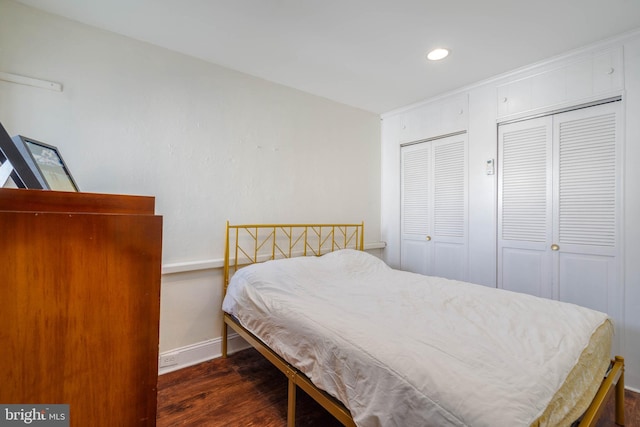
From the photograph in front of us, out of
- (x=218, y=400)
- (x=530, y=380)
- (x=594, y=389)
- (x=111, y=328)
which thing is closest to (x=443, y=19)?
(x=530, y=380)


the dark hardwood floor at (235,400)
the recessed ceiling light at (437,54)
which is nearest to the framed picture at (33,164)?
the dark hardwood floor at (235,400)

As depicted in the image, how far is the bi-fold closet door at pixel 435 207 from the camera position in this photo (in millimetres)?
2962

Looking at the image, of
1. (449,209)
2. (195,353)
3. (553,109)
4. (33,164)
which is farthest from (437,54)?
(195,353)

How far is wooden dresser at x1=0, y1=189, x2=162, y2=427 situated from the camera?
64cm

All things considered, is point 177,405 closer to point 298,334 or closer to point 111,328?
point 298,334

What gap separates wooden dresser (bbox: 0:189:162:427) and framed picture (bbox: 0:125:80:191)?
1.11ft

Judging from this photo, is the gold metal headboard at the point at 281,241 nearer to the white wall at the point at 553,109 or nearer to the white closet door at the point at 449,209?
the white wall at the point at 553,109

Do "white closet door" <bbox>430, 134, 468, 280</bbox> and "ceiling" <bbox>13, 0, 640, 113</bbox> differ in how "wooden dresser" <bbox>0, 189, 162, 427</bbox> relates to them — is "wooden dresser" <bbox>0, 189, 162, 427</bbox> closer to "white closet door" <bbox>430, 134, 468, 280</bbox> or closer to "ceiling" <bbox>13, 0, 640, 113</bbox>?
"ceiling" <bbox>13, 0, 640, 113</bbox>

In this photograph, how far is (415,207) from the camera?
3355 millimetres

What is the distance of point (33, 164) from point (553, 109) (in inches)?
131

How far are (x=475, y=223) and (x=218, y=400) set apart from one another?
2.66m

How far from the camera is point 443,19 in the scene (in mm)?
1883

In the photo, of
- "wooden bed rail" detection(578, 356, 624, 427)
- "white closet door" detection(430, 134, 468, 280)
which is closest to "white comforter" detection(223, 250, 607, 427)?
"wooden bed rail" detection(578, 356, 624, 427)

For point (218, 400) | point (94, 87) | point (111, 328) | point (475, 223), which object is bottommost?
point (218, 400)
